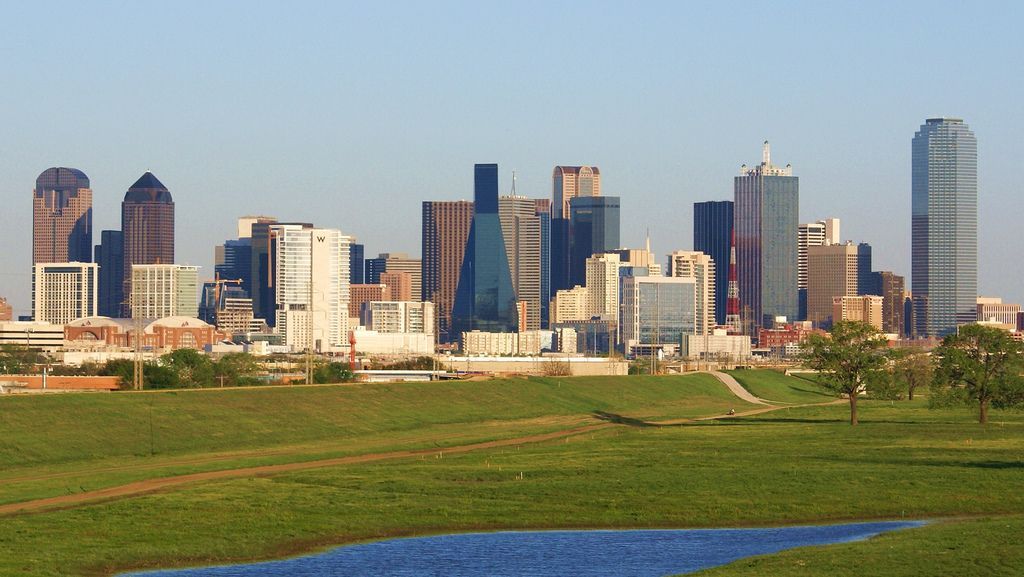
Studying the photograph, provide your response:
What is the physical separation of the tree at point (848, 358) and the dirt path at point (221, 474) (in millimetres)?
23616

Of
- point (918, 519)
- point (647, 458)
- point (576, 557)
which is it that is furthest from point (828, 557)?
point (647, 458)

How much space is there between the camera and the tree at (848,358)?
131 m

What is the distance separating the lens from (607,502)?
76125 millimetres

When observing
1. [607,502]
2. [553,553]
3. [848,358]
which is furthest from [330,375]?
[553,553]

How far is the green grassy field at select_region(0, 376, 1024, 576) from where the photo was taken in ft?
199

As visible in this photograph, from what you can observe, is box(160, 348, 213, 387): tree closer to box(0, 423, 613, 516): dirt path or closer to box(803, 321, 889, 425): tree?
box(0, 423, 613, 516): dirt path

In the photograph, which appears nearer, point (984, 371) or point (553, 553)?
point (553, 553)

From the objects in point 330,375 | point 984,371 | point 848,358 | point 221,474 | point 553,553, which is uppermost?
point 848,358

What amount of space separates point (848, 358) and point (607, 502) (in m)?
59.6

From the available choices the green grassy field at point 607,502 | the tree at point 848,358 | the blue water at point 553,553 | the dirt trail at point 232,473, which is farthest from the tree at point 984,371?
the blue water at point 553,553

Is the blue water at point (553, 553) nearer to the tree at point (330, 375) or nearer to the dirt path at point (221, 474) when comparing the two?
the dirt path at point (221, 474)

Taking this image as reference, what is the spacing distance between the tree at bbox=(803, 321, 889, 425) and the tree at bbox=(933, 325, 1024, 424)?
26.7ft

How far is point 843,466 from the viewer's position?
297 feet

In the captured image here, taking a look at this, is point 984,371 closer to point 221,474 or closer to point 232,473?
point 232,473
